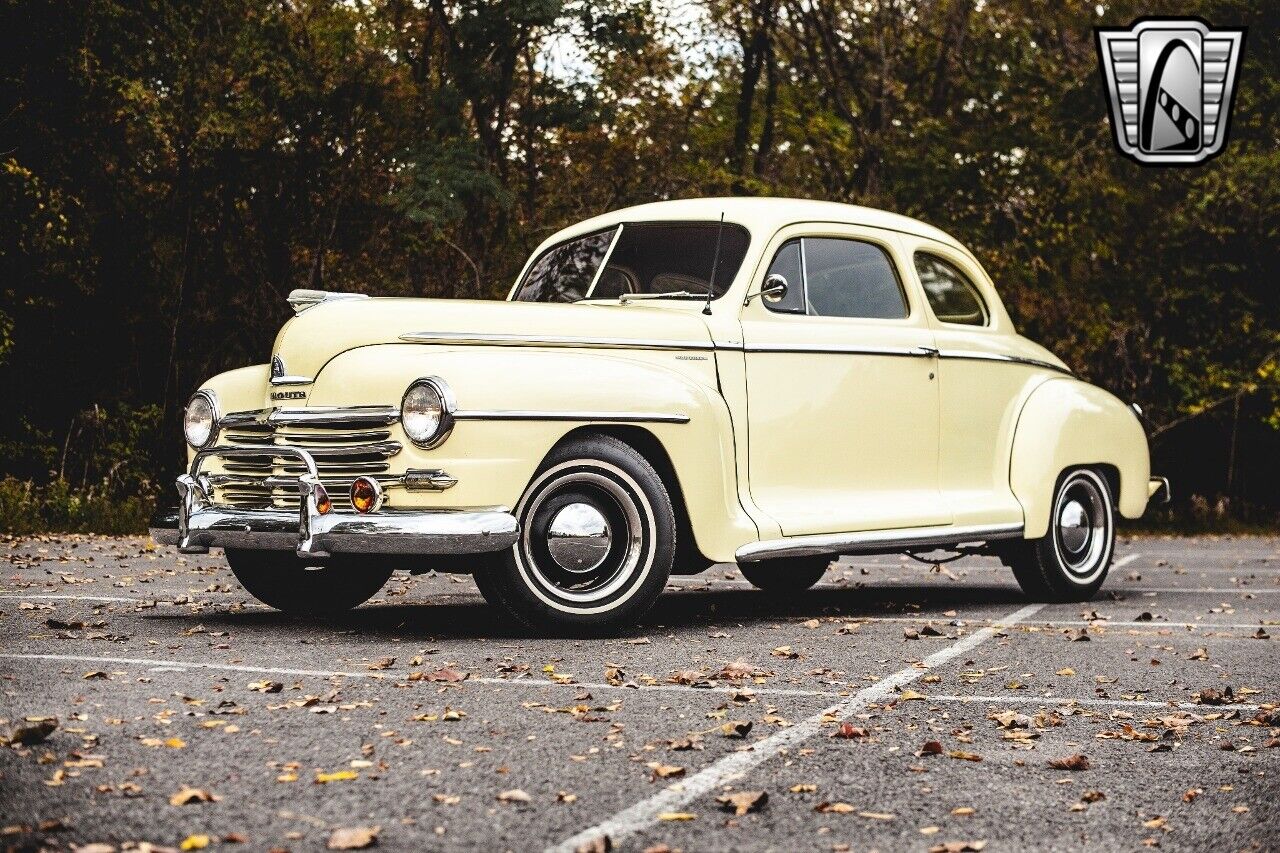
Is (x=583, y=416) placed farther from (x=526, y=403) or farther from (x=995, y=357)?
(x=995, y=357)

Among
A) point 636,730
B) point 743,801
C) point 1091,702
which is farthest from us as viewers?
point 1091,702

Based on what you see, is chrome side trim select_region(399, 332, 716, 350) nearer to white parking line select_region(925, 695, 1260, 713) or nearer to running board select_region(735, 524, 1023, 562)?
Result: running board select_region(735, 524, 1023, 562)

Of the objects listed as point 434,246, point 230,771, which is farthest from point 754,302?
point 434,246

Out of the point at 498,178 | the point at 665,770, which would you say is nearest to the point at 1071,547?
the point at 665,770

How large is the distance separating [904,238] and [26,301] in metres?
13.3

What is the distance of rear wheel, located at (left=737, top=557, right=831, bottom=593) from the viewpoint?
10234 mm

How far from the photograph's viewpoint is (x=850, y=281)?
8.92 metres

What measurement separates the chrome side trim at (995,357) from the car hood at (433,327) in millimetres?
2172

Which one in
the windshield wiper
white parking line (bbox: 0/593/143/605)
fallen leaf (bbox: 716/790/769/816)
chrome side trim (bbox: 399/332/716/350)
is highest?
the windshield wiper

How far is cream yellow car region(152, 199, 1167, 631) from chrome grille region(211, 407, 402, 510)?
13 millimetres

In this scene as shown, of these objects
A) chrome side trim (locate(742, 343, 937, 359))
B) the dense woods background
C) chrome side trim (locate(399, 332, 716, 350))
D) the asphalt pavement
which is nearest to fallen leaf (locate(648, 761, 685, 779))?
the asphalt pavement

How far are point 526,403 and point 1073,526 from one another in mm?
4353

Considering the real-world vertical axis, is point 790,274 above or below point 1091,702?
above

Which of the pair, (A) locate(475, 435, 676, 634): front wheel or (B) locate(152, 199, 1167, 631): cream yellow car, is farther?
A: (A) locate(475, 435, 676, 634): front wheel
